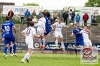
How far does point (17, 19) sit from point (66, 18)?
5.71 m

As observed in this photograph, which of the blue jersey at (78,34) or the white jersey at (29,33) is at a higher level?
the white jersey at (29,33)

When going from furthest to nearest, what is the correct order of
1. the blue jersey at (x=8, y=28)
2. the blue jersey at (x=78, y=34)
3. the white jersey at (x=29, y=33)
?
the blue jersey at (x=78, y=34) < the blue jersey at (x=8, y=28) < the white jersey at (x=29, y=33)

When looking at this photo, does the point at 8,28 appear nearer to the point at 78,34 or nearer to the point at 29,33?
the point at 29,33

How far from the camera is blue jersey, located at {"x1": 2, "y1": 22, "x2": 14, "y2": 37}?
99.3 feet

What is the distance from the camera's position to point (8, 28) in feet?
100

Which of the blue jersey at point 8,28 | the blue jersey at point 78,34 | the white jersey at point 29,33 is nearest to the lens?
the white jersey at point 29,33

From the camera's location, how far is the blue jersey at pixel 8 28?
3028 centimetres

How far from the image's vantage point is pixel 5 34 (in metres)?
30.8

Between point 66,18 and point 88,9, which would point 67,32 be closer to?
point 66,18

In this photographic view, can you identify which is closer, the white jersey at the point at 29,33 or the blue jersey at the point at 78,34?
the white jersey at the point at 29,33

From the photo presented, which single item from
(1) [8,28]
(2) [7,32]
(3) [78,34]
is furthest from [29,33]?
(3) [78,34]

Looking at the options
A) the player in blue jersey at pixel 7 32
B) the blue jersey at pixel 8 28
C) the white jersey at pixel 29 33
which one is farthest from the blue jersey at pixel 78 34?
the white jersey at pixel 29 33

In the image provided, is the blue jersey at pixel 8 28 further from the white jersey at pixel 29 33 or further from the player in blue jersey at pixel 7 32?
the white jersey at pixel 29 33

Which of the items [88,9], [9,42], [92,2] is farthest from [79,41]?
[92,2]
